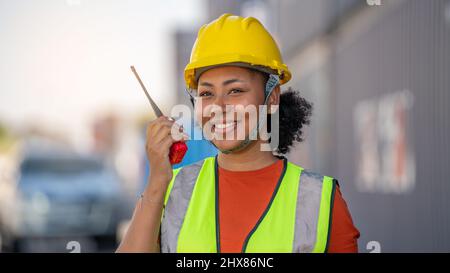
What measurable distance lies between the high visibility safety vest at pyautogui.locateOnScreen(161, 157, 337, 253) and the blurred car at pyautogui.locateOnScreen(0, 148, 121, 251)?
9719mm

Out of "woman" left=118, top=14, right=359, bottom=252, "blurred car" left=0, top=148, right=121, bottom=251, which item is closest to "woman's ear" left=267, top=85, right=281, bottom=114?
"woman" left=118, top=14, right=359, bottom=252

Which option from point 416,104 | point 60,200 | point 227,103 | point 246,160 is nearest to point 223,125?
point 227,103

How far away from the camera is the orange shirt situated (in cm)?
246

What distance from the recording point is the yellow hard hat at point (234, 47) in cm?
260

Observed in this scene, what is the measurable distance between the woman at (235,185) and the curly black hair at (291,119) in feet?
0.58

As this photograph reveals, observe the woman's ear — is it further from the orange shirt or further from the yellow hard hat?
the orange shirt

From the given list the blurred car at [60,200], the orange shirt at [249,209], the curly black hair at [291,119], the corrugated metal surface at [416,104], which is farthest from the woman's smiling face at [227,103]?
the blurred car at [60,200]

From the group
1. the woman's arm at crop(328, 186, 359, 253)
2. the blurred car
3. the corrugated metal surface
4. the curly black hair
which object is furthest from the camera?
the blurred car

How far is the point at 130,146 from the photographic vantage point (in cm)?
3697

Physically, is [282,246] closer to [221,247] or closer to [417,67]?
[221,247]

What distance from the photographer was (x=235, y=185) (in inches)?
103
